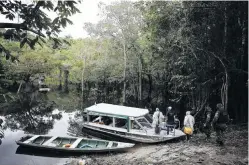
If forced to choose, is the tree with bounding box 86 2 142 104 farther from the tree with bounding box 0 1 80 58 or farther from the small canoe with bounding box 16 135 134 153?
the tree with bounding box 0 1 80 58

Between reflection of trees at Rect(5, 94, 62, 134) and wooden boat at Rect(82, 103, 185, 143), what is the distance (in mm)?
4931

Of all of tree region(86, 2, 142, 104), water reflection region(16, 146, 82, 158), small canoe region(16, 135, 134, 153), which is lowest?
water reflection region(16, 146, 82, 158)

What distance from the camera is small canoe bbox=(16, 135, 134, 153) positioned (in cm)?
1497

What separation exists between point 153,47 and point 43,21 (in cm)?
2683

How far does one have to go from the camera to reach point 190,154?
40.4ft

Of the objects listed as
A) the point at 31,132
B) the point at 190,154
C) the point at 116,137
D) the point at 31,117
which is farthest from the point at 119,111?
the point at 31,117

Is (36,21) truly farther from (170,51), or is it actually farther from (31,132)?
(170,51)

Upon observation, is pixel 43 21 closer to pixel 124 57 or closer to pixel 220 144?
pixel 220 144

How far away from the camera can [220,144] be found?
13.2m

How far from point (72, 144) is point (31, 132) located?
285 inches

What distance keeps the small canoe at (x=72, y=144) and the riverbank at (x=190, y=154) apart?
408mm

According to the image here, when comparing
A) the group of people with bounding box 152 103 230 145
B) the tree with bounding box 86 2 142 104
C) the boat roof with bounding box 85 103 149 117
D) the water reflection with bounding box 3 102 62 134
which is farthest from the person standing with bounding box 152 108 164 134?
the tree with bounding box 86 2 142 104

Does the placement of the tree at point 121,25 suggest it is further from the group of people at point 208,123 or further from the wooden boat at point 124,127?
the group of people at point 208,123

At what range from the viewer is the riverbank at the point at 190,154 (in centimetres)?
1130
